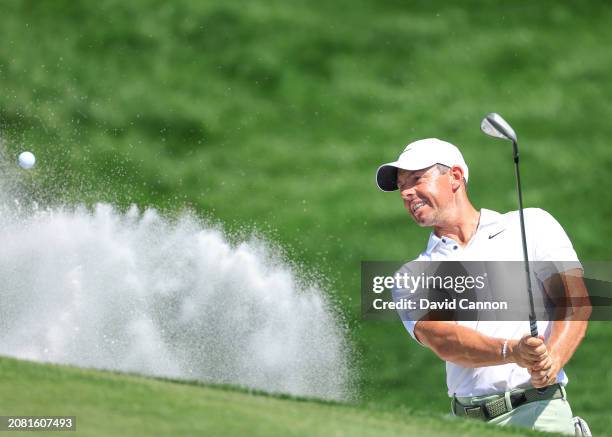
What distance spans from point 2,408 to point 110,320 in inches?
136

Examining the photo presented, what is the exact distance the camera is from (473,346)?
4250 millimetres

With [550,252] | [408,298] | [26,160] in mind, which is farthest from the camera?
[26,160]

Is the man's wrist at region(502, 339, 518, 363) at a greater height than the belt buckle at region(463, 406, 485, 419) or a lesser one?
→ greater

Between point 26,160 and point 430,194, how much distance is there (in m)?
3.55

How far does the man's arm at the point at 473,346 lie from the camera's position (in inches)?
161

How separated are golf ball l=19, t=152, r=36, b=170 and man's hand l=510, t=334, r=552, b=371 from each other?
413 centimetres

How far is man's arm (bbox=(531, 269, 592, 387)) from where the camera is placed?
13.8 feet

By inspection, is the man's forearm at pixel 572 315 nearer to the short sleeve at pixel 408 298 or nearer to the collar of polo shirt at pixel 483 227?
the collar of polo shirt at pixel 483 227

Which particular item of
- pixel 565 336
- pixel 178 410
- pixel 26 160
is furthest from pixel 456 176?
pixel 26 160

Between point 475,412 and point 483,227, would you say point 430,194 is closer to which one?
point 483,227

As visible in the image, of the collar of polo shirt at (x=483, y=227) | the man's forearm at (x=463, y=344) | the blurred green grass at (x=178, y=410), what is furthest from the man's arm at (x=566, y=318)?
the blurred green grass at (x=178, y=410)

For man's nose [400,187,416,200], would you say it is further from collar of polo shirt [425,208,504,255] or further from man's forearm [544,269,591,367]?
man's forearm [544,269,591,367]

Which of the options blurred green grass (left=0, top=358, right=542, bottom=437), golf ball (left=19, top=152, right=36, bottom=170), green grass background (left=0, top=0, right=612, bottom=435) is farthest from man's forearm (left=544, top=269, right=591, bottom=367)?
golf ball (left=19, top=152, right=36, bottom=170)

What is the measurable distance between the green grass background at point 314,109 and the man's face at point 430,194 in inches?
A: 83.4
